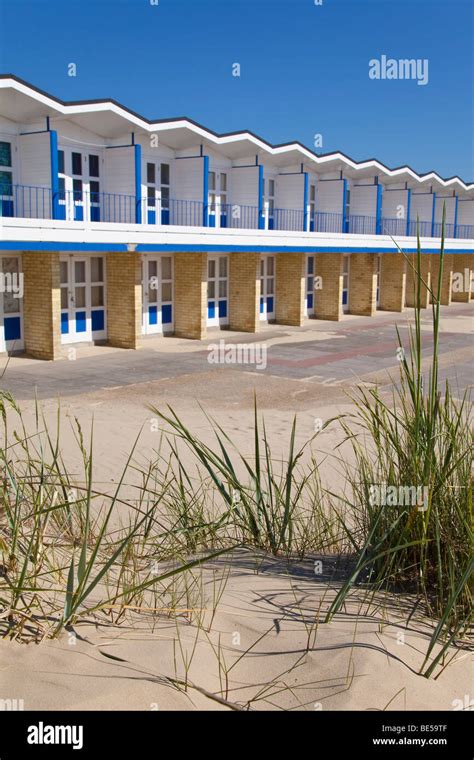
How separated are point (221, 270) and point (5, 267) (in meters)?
8.93

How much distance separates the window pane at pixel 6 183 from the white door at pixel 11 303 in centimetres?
152

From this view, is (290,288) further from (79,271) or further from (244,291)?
(79,271)

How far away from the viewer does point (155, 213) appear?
22016 mm

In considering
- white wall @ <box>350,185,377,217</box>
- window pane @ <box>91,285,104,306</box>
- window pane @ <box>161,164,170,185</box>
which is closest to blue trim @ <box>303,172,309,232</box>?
white wall @ <box>350,185,377,217</box>

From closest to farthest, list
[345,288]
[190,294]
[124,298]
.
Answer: [124,298] → [190,294] → [345,288]

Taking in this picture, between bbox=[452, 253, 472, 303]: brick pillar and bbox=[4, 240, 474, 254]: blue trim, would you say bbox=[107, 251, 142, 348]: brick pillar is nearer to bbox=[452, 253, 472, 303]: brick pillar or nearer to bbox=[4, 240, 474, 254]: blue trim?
bbox=[4, 240, 474, 254]: blue trim

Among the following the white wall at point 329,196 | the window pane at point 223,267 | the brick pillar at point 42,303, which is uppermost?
the white wall at point 329,196

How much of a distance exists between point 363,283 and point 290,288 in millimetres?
6176

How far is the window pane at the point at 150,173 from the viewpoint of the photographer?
858 inches

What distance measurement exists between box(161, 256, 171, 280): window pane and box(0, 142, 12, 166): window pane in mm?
6054

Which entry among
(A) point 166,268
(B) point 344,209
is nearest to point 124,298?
(A) point 166,268

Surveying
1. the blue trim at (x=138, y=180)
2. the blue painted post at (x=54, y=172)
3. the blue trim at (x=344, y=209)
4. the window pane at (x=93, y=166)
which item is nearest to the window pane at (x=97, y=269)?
the blue trim at (x=138, y=180)

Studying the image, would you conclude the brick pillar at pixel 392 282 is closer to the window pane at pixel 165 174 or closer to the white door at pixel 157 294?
the window pane at pixel 165 174

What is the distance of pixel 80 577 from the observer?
9.72 ft
